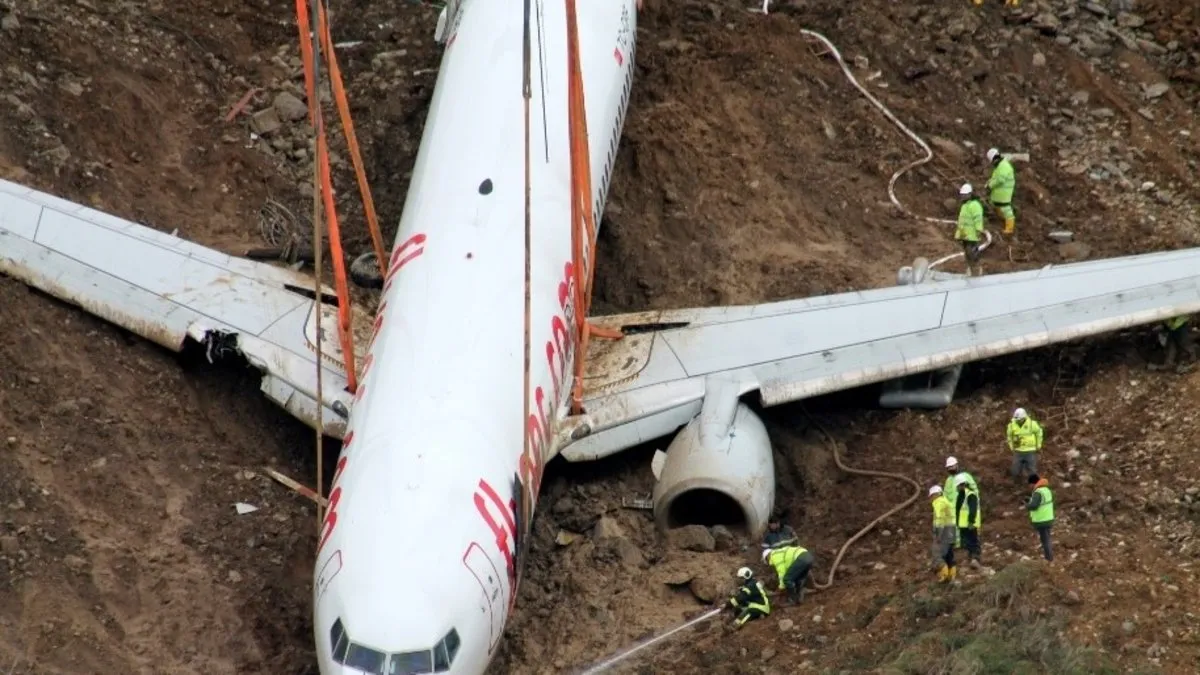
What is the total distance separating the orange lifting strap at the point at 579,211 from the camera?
87.0 feet

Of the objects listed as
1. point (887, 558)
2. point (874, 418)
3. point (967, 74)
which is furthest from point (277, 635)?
point (967, 74)

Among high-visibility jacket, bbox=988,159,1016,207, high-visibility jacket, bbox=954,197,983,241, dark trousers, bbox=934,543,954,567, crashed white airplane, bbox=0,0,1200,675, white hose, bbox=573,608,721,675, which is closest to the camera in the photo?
crashed white airplane, bbox=0,0,1200,675

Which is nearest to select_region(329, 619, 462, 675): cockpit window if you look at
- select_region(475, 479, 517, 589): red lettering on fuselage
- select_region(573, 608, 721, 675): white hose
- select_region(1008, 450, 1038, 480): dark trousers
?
select_region(475, 479, 517, 589): red lettering on fuselage

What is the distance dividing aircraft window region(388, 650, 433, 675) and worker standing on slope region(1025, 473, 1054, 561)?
303 inches

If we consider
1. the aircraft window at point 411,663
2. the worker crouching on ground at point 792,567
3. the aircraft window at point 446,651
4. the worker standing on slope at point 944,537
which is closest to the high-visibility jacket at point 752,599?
the worker crouching on ground at point 792,567

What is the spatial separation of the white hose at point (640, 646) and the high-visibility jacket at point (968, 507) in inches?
126

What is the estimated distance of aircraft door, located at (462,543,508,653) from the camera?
76.0 ft

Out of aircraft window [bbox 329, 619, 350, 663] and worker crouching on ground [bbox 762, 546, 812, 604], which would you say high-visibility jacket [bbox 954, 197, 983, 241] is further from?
aircraft window [bbox 329, 619, 350, 663]

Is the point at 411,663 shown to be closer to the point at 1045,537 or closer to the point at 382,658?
the point at 382,658

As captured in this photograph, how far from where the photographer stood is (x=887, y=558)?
87.5ft

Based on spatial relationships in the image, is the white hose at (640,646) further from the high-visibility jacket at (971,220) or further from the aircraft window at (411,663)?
the high-visibility jacket at (971,220)

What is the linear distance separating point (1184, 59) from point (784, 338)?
12.2 meters

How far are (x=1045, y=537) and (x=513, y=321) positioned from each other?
279 inches

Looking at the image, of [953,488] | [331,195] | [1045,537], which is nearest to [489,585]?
[953,488]
